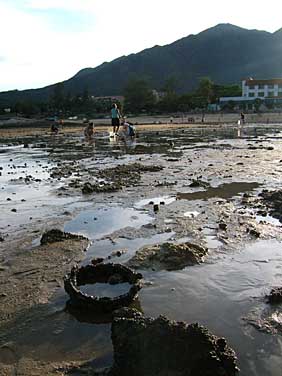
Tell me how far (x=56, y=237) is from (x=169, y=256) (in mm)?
2604

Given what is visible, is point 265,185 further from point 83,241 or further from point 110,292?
point 110,292

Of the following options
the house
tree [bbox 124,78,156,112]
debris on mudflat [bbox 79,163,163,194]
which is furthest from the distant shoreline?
the house

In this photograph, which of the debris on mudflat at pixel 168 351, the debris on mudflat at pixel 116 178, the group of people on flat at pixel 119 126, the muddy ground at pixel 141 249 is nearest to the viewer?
the debris on mudflat at pixel 168 351

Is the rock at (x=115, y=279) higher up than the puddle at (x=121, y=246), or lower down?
higher up

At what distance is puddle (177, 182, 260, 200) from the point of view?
42.2 feet

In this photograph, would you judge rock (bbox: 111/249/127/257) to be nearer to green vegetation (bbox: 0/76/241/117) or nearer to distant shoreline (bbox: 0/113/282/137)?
distant shoreline (bbox: 0/113/282/137)

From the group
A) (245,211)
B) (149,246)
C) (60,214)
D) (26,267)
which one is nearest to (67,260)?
(26,267)

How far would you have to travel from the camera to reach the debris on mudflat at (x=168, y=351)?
4.14 metres

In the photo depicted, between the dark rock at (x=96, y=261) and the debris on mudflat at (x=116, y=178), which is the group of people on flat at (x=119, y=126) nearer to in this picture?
the debris on mudflat at (x=116, y=178)

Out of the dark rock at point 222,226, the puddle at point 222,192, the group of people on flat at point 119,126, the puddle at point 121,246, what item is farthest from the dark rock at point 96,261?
the group of people on flat at point 119,126

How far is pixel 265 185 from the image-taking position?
14.4 meters

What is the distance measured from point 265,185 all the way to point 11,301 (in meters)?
10.2

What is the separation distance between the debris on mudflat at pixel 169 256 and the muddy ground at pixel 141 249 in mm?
99

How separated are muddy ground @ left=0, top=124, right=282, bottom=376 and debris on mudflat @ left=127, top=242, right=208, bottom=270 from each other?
99 millimetres
